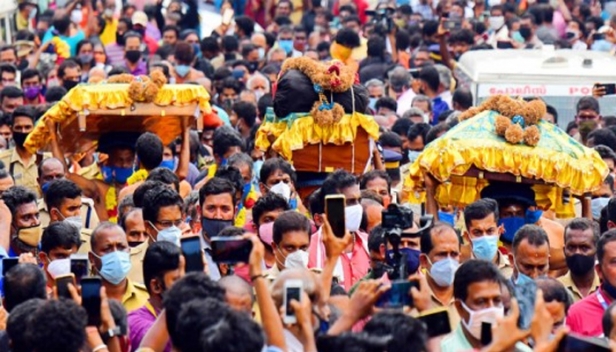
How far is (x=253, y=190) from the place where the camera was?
44.1ft

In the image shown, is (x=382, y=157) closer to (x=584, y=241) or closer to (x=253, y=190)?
(x=253, y=190)

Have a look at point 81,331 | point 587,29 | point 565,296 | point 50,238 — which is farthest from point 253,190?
point 587,29

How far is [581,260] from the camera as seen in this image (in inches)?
423

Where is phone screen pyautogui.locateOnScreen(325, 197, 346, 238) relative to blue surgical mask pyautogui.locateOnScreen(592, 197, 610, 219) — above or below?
above

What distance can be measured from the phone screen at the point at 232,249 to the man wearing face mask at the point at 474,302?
→ 1.01 m

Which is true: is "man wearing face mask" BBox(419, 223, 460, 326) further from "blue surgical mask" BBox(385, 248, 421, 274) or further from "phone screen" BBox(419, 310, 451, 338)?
"phone screen" BBox(419, 310, 451, 338)

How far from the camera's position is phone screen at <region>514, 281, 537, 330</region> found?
26.3 ft

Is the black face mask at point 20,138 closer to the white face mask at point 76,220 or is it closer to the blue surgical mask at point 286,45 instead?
the white face mask at point 76,220

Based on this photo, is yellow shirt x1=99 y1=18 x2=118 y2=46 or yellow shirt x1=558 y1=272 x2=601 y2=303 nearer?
yellow shirt x1=558 y1=272 x2=601 y2=303

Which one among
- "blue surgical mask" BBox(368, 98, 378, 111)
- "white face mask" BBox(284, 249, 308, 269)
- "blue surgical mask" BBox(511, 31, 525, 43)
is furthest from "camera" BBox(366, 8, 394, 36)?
"white face mask" BBox(284, 249, 308, 269)

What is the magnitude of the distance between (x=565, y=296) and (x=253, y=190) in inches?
176

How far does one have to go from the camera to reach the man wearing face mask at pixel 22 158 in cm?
1467

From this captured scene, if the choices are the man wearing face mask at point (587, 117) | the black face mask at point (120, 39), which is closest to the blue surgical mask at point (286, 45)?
the black face mask at point (120, 39)

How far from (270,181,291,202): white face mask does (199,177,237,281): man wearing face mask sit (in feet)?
3.28
